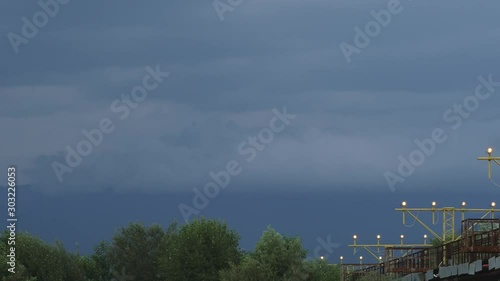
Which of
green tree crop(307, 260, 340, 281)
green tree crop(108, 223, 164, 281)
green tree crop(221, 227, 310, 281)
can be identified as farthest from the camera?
green tree crop(108, 223, 164, 281)

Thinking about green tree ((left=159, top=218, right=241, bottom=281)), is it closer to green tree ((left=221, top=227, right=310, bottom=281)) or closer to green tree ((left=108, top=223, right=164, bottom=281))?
green tree ((left=221, top=227, right=310, bottom=281))

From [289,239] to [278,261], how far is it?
1612cm

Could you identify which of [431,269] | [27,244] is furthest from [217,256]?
[431,269]

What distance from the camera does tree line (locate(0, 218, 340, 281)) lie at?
13288 cm

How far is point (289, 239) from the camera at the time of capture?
14950 centimetres

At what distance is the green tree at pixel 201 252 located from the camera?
5394 inches

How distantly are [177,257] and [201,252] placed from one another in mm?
2732

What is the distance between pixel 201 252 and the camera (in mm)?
137875

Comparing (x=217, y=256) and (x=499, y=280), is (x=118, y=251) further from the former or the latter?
(x=499, y=280)

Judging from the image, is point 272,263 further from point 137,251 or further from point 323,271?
point 323,271

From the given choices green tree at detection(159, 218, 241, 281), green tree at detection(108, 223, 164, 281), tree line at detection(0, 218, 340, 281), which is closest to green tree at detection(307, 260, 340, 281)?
tree line at detection(0, 218, 340, 281)

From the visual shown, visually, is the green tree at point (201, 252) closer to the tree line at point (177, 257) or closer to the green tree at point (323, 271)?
the tree line at point (177, 257)

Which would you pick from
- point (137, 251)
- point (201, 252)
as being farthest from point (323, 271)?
point (201, 252)

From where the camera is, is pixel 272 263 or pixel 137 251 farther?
pixel 137 251
